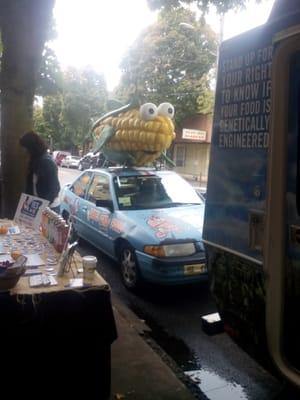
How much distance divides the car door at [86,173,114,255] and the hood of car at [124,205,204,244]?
496 millimetres

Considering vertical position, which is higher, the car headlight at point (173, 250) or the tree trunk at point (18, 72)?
the tree trunk at point (18, 72)

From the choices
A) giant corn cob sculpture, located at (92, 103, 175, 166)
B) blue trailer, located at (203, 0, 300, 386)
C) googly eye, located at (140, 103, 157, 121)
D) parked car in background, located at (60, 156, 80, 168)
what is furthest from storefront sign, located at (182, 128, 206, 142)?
blue trailer, located at (203, 0, 300, 386)

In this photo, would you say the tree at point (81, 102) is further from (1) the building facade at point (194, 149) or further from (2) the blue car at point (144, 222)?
(2) the blue car at point (144, 222)

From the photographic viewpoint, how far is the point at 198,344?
421 cm

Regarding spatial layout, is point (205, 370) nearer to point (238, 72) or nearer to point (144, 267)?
point (144, 267)

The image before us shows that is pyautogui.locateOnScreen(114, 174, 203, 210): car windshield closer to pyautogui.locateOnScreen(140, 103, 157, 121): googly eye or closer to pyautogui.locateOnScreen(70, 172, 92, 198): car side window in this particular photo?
pyautogui.locateOnScreen(140, 103, 157, 121): googly eye

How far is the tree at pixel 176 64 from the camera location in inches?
1109

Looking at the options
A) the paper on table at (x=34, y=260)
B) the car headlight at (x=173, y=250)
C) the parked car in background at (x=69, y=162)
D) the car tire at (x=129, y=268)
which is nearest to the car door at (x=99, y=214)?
the car tire at (x=129, y=268)

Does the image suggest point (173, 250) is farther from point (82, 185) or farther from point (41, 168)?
point (82, 185)

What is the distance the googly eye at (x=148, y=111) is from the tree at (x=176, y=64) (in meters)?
22.0

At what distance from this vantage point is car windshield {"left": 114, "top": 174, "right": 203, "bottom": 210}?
603cm

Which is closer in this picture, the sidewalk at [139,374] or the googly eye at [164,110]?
the sidewalk at [139,374]

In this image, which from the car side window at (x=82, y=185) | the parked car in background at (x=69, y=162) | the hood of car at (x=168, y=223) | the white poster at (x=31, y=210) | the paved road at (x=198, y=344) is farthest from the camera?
the parked car in background at (x=69, y=162)

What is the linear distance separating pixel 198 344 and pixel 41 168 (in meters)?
2.58
